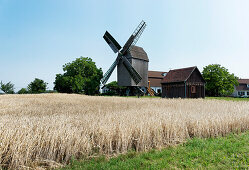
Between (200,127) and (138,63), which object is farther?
(138,63)

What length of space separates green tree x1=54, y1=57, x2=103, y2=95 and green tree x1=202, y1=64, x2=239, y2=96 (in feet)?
112

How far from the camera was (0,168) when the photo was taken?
9.64 feet

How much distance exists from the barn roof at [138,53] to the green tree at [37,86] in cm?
4039

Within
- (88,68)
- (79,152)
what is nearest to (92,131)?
(79,152)

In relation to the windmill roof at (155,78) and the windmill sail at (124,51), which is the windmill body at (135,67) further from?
the windmill roof at (155,78)

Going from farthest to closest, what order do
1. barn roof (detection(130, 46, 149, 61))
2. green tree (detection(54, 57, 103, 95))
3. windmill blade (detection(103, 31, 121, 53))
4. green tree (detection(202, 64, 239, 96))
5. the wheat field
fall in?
green tree (detection(202, 64, 239, 96)) < green tree (detection(54, 57, 103, 95)) < windmill blade (detection(103, 31, 121, 53)) < barn roof (detection(130, 46, 149, 61)) < the wheat field

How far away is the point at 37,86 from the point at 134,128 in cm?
5700

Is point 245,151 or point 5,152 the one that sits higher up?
point 5,152

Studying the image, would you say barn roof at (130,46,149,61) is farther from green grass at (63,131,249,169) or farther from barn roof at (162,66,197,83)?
green grass at (63,131,249,169)

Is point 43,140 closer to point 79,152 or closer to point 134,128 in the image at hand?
point 79,152

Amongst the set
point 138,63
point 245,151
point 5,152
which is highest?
point 138,63

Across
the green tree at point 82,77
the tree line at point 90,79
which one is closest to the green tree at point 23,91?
the tree line at point 90,79

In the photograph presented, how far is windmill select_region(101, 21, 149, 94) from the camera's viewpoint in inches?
938

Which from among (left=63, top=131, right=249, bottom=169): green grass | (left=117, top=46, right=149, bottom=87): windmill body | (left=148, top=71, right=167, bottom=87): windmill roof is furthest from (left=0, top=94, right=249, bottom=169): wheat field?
(left=148, top=71, right=167, bottom=87): windmill roof
